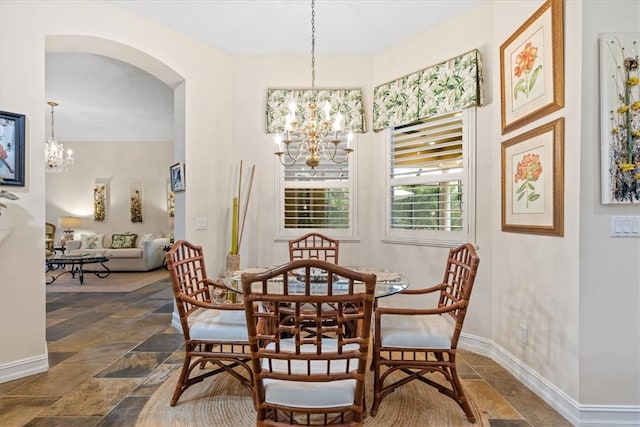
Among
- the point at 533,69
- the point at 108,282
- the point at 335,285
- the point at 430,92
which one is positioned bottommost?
the point at 108,282

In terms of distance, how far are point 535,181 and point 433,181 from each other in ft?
3.32

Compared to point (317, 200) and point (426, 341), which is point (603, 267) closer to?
point (426, 341)

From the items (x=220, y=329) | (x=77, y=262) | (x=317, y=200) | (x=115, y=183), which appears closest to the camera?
(x=220, y=329)

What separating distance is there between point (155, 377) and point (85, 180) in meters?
7.47

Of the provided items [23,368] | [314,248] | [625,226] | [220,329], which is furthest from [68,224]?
[625,226]

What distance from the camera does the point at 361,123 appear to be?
11.7 ft

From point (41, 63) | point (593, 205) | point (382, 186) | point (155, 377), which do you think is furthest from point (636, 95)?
point (41, 63)

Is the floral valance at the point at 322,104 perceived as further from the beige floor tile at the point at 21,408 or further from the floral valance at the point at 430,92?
the beige floor tile at the point at 21,408

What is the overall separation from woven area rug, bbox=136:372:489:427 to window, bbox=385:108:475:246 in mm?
1376

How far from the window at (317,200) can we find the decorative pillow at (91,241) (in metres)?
5.64

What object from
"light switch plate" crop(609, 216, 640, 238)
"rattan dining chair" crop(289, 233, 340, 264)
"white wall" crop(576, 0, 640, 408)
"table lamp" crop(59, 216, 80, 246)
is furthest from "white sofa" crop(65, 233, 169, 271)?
"light switch plate" crop(609, 216, 640, 238)

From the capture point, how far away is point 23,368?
93.1 inches

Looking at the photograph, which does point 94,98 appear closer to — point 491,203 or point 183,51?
point 183,51

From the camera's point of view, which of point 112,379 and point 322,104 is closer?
point 112,379
